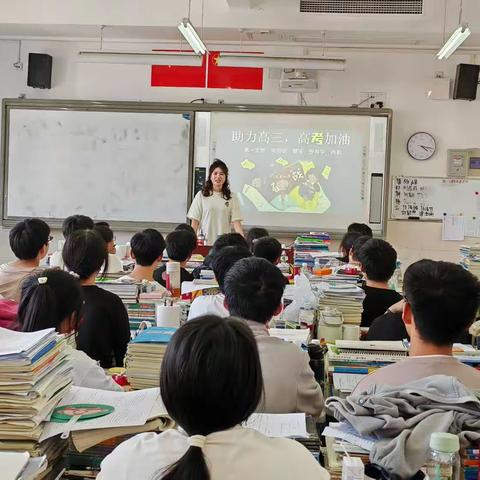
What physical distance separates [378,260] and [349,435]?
215cm

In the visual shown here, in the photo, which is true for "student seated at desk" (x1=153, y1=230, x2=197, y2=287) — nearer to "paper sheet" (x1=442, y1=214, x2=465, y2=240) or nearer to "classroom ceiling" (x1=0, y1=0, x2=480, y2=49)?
"classroom ceiling" (x1=0, y1=0, x2=480, y2=49)

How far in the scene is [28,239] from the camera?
368cm

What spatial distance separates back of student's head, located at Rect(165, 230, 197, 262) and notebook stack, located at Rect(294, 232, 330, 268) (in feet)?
4.23

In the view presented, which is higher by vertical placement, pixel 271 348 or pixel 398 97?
pixel 398 97

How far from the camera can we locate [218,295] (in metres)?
3.18

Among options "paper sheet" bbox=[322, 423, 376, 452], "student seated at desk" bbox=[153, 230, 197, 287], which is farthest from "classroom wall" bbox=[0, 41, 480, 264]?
"paper sheet" bbox=[322, 423, 376, 452]

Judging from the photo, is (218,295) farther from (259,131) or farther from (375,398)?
(259,131)

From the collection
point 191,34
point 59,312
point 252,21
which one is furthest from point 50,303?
point 252,21

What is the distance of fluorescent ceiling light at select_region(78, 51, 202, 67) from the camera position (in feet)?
21.7

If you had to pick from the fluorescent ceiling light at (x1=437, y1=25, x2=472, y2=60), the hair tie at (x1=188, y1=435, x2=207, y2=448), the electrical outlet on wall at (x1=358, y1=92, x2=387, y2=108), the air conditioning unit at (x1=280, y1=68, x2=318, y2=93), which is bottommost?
the hair tie at (x1=188, y1=435, x2=207, y2=448)

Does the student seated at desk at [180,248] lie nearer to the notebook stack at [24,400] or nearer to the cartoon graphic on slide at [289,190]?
the notebook stack at [24,400]

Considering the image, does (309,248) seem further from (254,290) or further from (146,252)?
(254,290)

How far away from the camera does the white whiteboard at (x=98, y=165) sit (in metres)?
7.25

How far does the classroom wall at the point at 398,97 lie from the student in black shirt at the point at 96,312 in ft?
15.1
